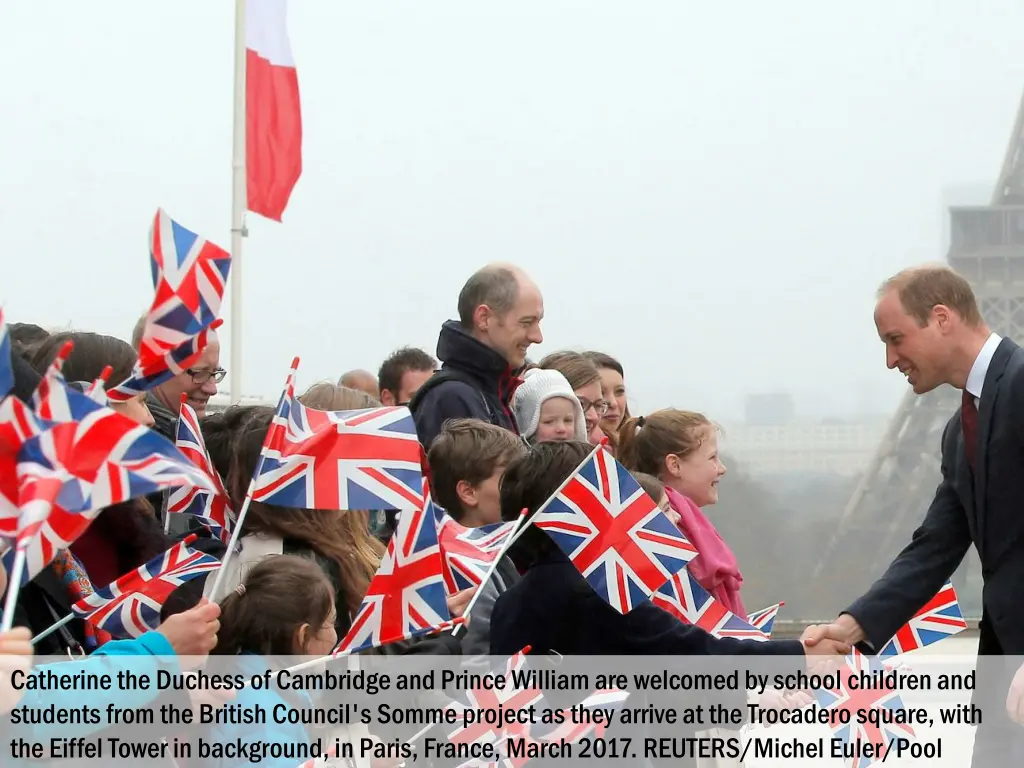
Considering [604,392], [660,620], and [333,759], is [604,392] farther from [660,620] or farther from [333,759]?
[333,759]

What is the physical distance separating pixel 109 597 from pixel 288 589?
19.2 inches

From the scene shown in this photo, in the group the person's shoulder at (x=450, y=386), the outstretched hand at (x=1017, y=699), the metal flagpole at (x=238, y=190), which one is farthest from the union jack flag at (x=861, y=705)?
the metal flagpole at (x=238, y=190)

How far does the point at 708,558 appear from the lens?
5.96m

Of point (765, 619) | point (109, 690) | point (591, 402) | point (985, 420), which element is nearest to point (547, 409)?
point (591, 402)

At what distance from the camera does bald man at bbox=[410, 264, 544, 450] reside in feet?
20.2

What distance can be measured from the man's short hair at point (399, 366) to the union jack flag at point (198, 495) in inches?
153

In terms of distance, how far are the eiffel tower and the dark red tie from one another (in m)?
15.6

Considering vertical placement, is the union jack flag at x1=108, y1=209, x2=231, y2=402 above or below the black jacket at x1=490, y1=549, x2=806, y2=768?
above

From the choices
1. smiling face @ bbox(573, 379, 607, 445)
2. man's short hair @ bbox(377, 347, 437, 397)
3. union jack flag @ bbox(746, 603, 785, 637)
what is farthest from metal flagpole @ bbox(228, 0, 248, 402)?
union jack flag @ bbox(746, 603, 785, 637)

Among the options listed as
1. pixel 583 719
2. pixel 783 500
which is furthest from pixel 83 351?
pixel 783 500

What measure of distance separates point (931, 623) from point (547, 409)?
168 cm

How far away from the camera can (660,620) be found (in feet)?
14.6

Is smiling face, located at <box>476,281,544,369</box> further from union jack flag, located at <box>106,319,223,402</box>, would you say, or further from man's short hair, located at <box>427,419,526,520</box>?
union jack flag, located at <box>106,319,223,402</box>

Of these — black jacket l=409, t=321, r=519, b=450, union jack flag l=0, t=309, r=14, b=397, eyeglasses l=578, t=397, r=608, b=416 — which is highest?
union jack flag l=0, t=309, r=14, b=397
